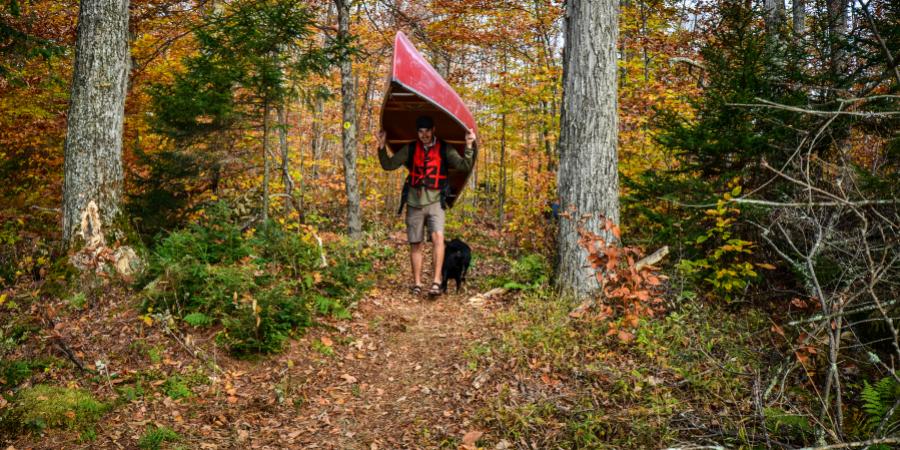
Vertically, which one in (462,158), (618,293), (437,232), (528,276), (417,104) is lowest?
(528,276)

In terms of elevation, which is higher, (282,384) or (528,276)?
(528,276)

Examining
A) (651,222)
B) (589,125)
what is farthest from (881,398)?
(651,222)

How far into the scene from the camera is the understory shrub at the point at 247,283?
505 centimetres

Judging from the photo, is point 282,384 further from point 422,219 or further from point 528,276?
point 528,276

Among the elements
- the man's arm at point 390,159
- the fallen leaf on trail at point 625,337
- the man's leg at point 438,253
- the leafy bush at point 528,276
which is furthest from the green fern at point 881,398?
the man's arm at point 390,159

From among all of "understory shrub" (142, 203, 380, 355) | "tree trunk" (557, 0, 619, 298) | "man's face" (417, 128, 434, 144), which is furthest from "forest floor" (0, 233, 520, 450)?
"man's face" (417, 128, 434, 144)

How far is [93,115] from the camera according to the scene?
6156 mm

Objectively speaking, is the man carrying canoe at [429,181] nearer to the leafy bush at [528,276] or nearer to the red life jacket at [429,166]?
the red life jacket at [429,166]

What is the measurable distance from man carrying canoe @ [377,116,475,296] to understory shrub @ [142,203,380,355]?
998 millimetres

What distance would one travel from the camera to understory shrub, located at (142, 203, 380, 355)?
5055 millimetres

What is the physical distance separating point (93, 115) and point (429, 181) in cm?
424

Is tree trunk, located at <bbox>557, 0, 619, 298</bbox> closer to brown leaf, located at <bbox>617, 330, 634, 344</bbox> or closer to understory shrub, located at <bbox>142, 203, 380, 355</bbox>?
brown leaf, located at <bbox>617, 330, 634, 344</bbox>

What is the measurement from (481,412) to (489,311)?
2.36 m

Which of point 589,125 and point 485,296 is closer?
point 589,125
